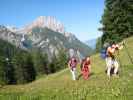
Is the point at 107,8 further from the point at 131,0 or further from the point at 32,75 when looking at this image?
the point at 32,75

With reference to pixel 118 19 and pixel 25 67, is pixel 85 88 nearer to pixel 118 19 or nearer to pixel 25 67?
pixel 118 19

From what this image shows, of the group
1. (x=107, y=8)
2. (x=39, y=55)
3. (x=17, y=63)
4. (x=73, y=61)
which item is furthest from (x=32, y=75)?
(x=73, y=61)

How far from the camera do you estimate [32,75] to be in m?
136

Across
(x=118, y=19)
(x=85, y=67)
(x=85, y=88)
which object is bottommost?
(x=85, y=88)

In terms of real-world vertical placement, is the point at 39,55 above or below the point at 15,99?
above

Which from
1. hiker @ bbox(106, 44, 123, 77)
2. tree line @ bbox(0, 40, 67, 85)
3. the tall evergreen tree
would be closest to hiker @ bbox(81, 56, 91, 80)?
hiker @ bbox(106, 44, 123, 77)

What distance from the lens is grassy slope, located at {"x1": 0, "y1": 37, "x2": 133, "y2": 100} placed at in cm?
1658

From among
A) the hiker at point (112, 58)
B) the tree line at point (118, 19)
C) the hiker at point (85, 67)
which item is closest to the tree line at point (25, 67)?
the tree line at point (118, 19)

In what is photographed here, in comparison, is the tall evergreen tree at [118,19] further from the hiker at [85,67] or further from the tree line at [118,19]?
the hiker at [85,67]

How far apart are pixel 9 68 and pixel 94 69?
86.6 m

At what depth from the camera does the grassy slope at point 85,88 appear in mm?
16578

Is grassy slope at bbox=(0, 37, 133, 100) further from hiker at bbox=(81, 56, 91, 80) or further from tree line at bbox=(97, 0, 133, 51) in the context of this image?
tree line at bbox=(97, 0, 133, 51)

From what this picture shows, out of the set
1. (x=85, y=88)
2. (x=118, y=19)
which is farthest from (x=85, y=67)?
(x=118, y=19)

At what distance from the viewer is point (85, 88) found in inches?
914
